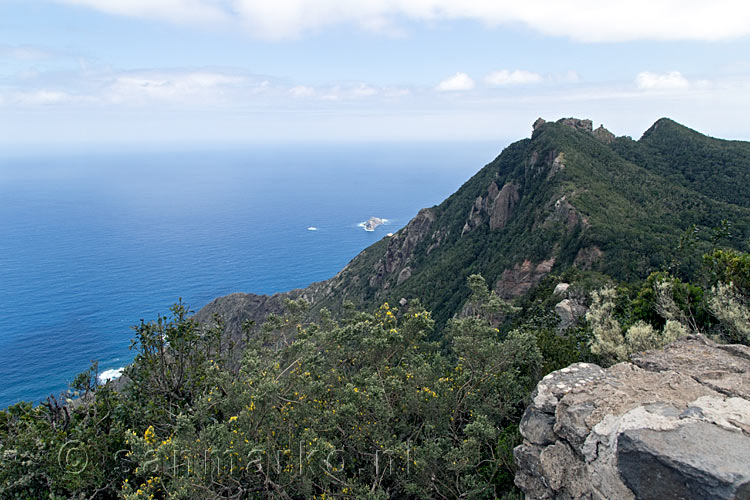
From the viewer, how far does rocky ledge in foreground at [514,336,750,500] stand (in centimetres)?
560

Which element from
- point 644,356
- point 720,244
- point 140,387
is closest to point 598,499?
point 644,356

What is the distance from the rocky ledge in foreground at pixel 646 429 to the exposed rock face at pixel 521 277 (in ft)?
123

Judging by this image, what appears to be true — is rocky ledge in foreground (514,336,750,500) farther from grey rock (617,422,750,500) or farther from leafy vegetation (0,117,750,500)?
leafy vegetation (0,117,750,500)

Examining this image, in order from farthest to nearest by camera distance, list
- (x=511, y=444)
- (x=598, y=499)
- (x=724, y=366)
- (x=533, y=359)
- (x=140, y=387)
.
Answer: (x=140, y=387), (x=533, y=359), (x=511, y=444), (x=724, y=366), (x=598, y=499)

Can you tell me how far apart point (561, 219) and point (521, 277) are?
9021 mm

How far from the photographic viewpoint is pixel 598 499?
6297 millimetres

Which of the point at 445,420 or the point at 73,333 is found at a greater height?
the point at 445,420

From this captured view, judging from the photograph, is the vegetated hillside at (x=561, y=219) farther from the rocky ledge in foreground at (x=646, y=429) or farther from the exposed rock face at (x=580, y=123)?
the rocky ledge in foreground at (x=646, y=429)

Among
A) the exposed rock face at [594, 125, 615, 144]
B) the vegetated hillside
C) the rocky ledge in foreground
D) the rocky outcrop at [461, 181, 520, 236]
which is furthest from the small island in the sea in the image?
the rocky ledge in foreground

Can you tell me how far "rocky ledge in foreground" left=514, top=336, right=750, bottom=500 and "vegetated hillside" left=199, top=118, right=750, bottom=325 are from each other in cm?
2706

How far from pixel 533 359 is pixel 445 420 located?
3158 millimetres

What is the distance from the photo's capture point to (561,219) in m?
49.9

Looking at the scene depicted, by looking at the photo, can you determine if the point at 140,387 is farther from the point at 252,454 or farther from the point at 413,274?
the point at 413,274

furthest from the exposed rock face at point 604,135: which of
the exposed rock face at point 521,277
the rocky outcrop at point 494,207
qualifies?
A: the exposed rock face at point 521,277
